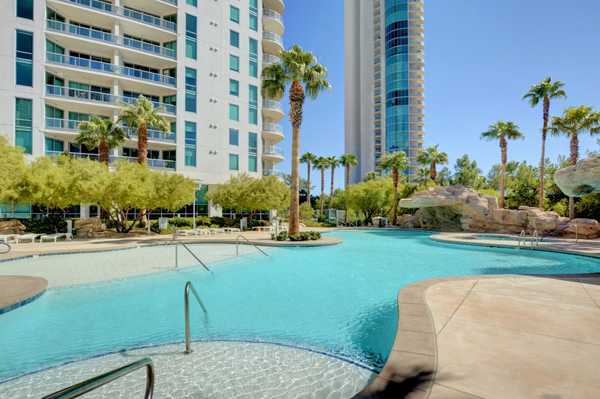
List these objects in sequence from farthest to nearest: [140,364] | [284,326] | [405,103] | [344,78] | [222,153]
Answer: [344,78]
[405,103]
[222,153]
[284,326]
[140,364]

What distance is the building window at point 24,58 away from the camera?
22969mm

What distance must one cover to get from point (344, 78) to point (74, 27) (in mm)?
81513

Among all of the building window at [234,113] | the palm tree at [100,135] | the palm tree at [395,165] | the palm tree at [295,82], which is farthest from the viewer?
the palm tree at [395,165]

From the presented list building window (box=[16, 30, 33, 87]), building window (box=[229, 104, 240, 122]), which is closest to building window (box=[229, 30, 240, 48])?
building window (box=[229, 104, 240, 122])

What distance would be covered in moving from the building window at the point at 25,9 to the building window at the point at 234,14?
16657 millimetres

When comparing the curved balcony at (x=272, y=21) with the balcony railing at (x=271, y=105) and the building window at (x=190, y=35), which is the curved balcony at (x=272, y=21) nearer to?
the building window at (x=190, y=35)

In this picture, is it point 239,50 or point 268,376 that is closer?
point 268,376

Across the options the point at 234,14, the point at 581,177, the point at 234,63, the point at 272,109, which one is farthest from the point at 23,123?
the point at 581,177

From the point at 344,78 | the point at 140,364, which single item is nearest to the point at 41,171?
the point at 140,364

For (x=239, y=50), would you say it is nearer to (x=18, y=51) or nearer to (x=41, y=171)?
(x=18, y=51)

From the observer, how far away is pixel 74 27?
25016 millimetres

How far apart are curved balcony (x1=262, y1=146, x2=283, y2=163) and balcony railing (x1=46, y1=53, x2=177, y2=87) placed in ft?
36.5

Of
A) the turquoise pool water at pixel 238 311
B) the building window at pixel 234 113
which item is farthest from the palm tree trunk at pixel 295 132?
the building window at pixel 234 113

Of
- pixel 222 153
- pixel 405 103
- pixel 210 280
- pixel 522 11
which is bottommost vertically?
pixel 210 280
